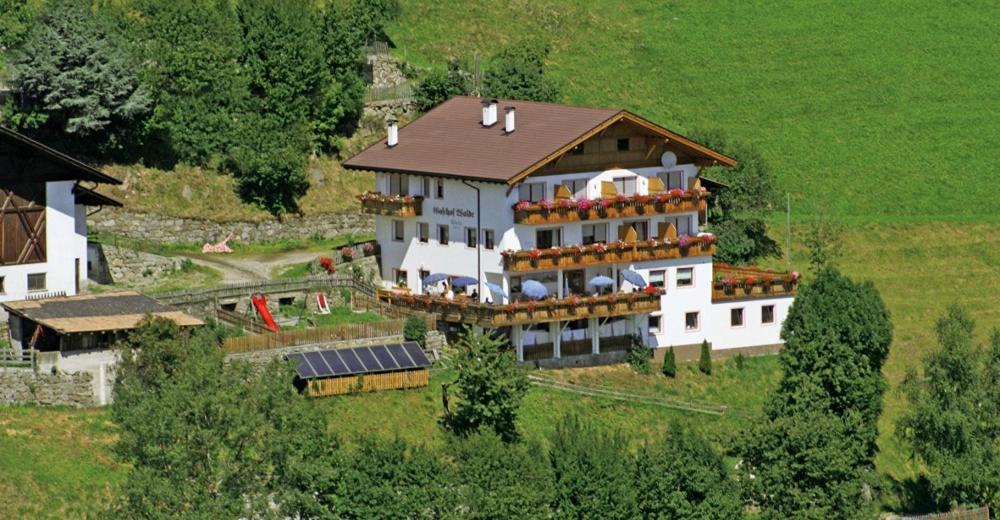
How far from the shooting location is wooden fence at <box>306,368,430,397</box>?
106m

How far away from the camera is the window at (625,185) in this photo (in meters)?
117

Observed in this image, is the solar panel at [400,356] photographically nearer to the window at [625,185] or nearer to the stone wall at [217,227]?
the window at [625,185]

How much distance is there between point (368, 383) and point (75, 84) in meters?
23.4

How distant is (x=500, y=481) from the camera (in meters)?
95.6

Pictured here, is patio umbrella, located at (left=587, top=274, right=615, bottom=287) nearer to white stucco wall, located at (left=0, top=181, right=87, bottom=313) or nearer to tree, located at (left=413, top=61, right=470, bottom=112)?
white stucco wall, located at (left=0, top=181, right=87, bottom=313)

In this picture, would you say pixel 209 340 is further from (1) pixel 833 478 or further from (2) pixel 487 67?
(2) pixel 487 67

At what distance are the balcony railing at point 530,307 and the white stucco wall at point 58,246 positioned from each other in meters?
12.8

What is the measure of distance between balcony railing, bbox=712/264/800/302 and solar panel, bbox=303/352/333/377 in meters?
19.2

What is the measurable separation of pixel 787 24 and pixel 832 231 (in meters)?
31.0

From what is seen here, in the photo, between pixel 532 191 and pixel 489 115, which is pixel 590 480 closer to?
pixel 532 191

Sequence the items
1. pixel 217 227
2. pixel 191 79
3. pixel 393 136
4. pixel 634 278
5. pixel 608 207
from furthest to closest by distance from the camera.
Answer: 1. pixel 191 79
2. pixel 217 227
3. pixel 393 136
4. pixel 634 278
5. pixel 608 207

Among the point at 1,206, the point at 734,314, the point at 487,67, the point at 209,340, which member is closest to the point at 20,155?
the point at 1,206

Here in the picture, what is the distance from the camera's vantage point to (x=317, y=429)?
304 feet

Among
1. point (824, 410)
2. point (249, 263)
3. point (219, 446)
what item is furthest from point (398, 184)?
point (219, 446)
